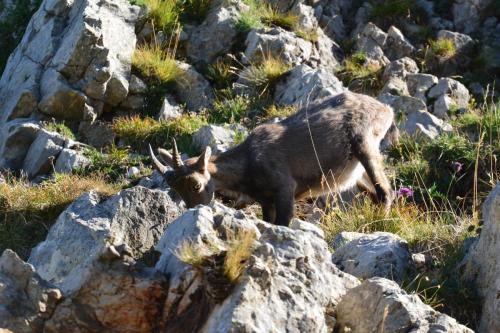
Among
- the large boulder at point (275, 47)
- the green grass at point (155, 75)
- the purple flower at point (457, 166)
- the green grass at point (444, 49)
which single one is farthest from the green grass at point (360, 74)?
the purple flower at point (457, 166)

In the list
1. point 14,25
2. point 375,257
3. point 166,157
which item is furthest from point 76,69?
point 375,257

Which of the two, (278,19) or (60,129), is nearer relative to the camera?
(60,129)

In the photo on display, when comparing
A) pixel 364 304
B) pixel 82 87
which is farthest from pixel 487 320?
pixel 82 87

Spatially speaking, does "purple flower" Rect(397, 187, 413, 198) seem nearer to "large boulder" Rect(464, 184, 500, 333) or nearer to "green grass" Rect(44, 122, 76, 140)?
"large boulder" Rect(464, 184, 500, 333)

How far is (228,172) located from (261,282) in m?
6.15

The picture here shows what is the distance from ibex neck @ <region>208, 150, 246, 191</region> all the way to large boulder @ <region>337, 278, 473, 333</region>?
5.64 m

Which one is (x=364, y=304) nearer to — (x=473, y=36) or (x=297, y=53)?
(x=297, y=53)

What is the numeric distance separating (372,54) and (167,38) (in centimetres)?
408

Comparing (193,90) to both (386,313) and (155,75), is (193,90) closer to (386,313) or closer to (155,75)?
(155,75)

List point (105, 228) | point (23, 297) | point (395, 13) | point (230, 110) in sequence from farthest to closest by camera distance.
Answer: point (395, 13) < point (230, 110) < point (105, 228) < point (23, 297)

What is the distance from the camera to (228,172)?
38.6 ft

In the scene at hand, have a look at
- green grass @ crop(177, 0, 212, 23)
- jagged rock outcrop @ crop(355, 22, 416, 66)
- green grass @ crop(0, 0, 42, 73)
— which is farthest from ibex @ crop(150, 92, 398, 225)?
green grass @ crop(0, 0, 42, 73)

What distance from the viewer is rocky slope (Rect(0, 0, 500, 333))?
19.4 ft

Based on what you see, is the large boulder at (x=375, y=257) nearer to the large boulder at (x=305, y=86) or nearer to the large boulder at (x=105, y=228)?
the large boulder at (x=105, y=228)
